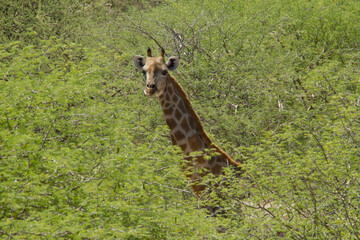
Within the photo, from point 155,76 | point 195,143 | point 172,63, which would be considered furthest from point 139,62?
point 195,143

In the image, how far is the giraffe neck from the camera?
9.66 m

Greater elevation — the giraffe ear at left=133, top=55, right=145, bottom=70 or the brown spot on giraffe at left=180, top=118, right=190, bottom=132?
the giraffe ear at left=133, top=55, right=145, bottom=70

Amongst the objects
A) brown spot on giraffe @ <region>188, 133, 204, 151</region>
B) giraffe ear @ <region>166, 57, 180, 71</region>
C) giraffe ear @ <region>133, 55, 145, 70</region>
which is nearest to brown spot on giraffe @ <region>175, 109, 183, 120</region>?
brown spot on giraffe @ <region>188, 133, 204, 151</region>

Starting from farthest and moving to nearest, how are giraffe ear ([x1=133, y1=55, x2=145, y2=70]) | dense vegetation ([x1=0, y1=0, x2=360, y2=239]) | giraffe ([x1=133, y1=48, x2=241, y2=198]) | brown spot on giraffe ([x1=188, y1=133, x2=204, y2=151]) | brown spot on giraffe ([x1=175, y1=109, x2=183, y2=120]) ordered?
giraffe ear ([x1=133, y1=55, x2=145, y2=70]), brown spot on giraffe ([x1=175, y1=109, x2=183, y2=120]), brown spot on giraffe ([x1=188, y1=133, x2=204, y2=151]), giraffe ([x1=133, y1=48, x2=241, y2=198]), dense vegetation ([x1=0, y1=0, x2=360, y2=239])

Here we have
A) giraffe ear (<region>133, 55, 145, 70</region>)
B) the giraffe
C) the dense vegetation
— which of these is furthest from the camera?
giraffe ear (<region>133, 55, 145, 70</region>)

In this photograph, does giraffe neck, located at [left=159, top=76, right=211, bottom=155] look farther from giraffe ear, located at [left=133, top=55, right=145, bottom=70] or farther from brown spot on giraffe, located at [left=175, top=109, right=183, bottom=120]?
giraffe ear, located at [left=133, top=55, right=145, bottom=70]

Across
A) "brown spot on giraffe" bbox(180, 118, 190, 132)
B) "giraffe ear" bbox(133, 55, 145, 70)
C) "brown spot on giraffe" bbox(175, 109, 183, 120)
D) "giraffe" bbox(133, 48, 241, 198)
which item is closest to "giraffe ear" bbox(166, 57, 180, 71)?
"giraffe" bbox(133, 48, 241, 198)

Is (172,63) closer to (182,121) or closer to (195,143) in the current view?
(182,121)

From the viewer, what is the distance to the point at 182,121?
9750mm

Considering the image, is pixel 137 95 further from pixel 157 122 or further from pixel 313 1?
pixel 313 1

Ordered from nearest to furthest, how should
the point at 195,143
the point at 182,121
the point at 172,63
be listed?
1. the point at 195,143
2. the point at 182,121
3. the point at 172,63

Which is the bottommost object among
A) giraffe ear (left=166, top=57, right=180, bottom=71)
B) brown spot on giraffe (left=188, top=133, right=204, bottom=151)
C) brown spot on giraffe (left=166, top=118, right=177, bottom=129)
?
brown spot on giraffe (left=188, top=133, right=204, bottom=151)

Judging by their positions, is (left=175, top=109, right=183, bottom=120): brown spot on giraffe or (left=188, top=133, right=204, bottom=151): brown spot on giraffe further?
(left=175, top=109, right=183, bottom=120): brown spot on giraffe

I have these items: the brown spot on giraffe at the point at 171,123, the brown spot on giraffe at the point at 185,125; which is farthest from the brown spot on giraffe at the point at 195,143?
the brown spot on giraffe at the point at 171,123
